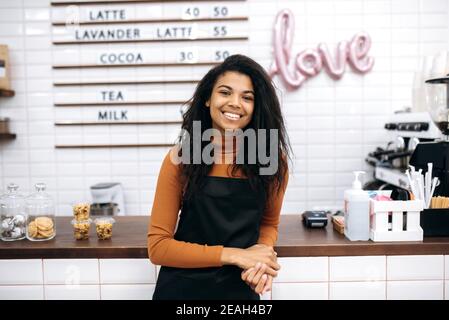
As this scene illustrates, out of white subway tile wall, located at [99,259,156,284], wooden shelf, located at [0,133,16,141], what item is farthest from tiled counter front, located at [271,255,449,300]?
wooden shelf, located at [0,133,16,141]

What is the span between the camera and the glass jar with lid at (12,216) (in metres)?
1.64

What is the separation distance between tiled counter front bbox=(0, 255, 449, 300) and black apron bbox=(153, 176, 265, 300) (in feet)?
0.94

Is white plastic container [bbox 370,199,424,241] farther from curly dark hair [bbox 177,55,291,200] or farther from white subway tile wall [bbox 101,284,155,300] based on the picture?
white subway tile wall [bbox 101,284,155,300]

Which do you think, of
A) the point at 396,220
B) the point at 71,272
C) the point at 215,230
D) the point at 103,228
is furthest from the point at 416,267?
the point at 71,272

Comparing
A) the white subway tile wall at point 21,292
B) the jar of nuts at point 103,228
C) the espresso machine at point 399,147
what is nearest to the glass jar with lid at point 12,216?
the white subway tile wall at point 21,292

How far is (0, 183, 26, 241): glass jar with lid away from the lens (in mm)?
1644

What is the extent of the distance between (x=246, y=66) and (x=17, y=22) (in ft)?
9.11

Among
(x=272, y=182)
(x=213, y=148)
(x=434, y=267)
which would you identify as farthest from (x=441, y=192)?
(x=213, y=148)

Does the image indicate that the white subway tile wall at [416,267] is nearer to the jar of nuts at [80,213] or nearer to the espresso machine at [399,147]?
the espresso machine at [399,147]

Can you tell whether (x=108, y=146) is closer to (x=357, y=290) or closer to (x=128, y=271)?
(x=128, y=271)
